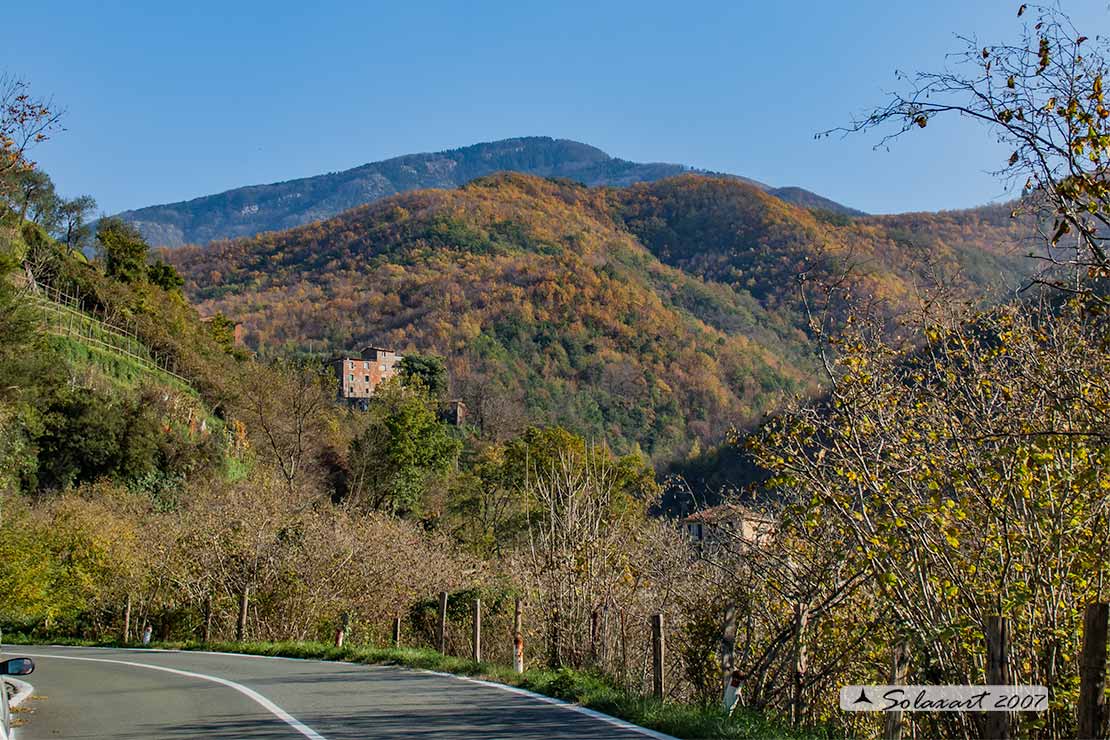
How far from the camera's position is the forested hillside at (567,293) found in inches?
4186

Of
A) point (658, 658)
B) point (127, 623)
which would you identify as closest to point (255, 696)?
point (658, 658)

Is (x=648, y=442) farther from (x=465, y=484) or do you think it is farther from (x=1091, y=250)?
(x=1091, y=250)

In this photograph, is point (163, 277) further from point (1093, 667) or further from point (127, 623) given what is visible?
point (1093, 667)

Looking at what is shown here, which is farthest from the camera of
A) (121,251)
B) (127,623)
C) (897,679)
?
(121,251)

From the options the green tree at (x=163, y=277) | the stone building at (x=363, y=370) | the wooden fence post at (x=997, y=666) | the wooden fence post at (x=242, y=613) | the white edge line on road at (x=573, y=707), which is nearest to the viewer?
the wooden fence post at (x=997, y=666)

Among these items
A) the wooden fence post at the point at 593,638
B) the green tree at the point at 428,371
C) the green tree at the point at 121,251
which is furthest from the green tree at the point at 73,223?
the wooden fence post at the point at 593,638

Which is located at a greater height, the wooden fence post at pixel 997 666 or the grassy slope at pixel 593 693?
the wooden fence post at pixel 997 666

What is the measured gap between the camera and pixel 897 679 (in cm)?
786

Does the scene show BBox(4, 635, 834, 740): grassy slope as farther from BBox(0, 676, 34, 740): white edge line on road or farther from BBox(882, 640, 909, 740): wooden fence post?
BBox(0, 676, 34, 740): white edge line on road

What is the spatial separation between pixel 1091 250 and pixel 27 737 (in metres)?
9.91

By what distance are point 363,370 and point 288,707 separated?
107 metres

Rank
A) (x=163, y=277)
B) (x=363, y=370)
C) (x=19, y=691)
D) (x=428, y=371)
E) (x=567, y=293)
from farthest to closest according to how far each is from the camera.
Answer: (x=567, y=293) → (x=363, y=370) → (x=428, y=371) → (x=163, y=277) → (x=19, y=691)

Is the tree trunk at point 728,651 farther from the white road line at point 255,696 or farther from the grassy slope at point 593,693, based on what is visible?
the white road line at point 255,696

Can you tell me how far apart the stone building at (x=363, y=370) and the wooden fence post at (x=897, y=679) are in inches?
3978
